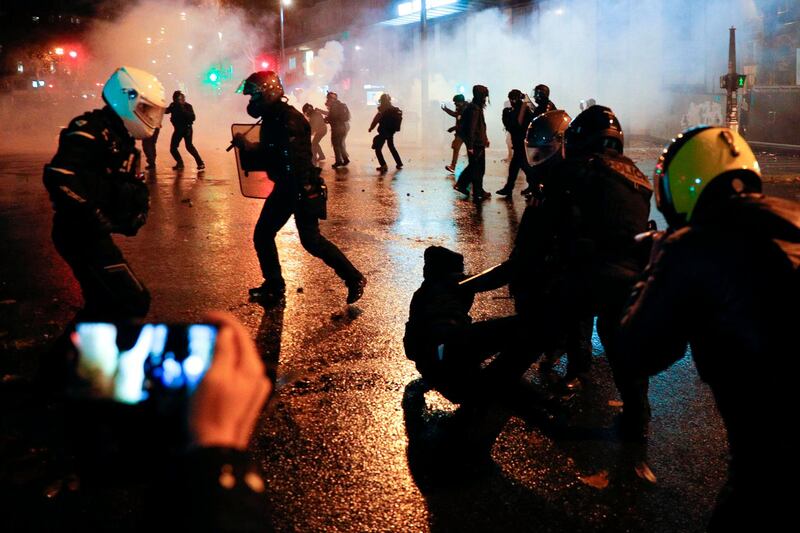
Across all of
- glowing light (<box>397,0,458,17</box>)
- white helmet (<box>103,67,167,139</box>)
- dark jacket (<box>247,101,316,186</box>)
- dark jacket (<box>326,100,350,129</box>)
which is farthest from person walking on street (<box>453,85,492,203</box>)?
glowing light (<box>397,0,458,17</box>)

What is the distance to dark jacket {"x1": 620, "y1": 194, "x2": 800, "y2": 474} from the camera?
154cm

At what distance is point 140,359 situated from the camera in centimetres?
123

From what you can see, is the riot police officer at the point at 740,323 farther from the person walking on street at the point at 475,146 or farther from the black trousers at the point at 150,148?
the black trousers at the point at 150,148

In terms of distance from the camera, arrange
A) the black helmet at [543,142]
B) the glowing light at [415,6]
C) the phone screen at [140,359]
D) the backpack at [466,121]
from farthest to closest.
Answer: the glowing light at [415,6] < the backpack at [466,121] < the black helmet at [543,142] < the phone screen at [140,359]

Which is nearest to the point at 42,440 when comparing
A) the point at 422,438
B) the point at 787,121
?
the point at 422,438

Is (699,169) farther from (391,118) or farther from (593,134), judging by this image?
(391,118)

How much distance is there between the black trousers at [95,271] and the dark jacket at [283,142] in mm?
2073

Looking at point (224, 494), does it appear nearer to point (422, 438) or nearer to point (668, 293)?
point (668, 293)

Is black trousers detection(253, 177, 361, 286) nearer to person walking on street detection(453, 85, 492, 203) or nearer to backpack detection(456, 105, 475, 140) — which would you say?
person walking on street detection(453, 85, 492, 203)

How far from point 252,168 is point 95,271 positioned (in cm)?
229

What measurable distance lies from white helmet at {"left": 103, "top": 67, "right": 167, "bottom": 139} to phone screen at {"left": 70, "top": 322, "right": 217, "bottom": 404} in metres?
2.57

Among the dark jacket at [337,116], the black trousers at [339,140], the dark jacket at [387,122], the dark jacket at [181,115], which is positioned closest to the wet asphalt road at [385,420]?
the dark jacket at [181,115]

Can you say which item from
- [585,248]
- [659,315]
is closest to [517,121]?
[585,248]

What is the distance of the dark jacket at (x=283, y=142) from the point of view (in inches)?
213
